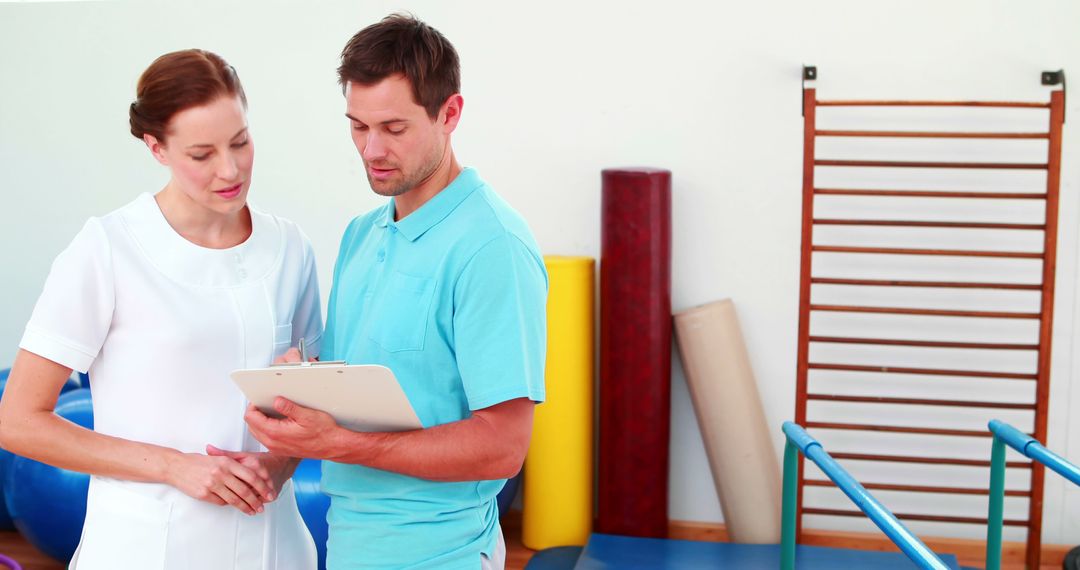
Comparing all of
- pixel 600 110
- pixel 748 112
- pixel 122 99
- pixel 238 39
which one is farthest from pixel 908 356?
pixel 122 99

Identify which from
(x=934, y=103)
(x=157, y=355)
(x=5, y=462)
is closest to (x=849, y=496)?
(x=157, y=355)

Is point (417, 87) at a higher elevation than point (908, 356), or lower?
higher

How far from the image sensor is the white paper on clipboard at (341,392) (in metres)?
1.30

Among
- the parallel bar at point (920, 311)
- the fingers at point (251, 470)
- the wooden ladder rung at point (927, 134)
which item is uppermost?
the wooden ladder rung at point (927, 134)

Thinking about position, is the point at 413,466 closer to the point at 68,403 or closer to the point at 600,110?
the point at 68,403

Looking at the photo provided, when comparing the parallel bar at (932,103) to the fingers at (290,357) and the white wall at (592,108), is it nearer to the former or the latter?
the white wall at (592,108)

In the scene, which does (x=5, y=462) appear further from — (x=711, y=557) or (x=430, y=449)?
(x=430, y=449)

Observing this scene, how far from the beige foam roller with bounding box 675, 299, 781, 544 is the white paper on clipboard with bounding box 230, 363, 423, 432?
222 cm

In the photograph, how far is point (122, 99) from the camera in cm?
394

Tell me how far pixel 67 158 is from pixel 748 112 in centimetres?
266

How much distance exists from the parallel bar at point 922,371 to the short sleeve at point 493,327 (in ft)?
7.57

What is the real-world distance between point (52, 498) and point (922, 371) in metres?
2.82

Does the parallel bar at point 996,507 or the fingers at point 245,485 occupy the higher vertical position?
the fingers at point 245,485

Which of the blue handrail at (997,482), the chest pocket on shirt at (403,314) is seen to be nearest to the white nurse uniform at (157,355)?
the chest pocket on shirt at (403,314)
